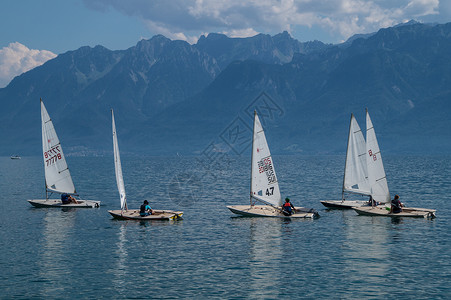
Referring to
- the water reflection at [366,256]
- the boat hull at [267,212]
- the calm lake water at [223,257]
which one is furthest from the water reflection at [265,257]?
the water reflection at [366,256]

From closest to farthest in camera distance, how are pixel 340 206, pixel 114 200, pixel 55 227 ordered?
pixel 55 227
pixel 340 206
pixel 114 200

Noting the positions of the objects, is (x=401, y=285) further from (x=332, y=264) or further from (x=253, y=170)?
(x=253, y=170)

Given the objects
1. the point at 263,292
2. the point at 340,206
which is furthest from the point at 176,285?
the point at 340,206

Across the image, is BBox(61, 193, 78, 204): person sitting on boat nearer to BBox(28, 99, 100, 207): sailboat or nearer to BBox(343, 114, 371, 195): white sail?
BBox(28, 99, 100, 207): sailboat

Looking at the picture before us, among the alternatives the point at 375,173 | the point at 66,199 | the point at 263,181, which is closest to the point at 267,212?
the point at 263,181

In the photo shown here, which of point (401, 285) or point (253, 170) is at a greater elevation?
point (253, 170)

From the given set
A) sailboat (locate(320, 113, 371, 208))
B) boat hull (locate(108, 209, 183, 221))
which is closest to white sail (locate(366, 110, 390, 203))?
sailboat (locate(320, 113, 371, 208))

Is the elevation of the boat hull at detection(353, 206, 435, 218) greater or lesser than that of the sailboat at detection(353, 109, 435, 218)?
lesser

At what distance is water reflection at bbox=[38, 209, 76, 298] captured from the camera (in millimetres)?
40284

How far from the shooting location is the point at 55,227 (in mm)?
65875

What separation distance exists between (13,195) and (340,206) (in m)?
68.7

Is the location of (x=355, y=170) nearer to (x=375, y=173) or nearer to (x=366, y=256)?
(x=375, y=173)

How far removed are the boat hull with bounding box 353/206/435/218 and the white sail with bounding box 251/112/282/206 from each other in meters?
11.5

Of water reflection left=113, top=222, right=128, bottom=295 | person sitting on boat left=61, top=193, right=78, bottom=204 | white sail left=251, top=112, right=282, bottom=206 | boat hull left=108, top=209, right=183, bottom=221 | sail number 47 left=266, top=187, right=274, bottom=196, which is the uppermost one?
white sail left=251, top=112, right=282, bottom=206
